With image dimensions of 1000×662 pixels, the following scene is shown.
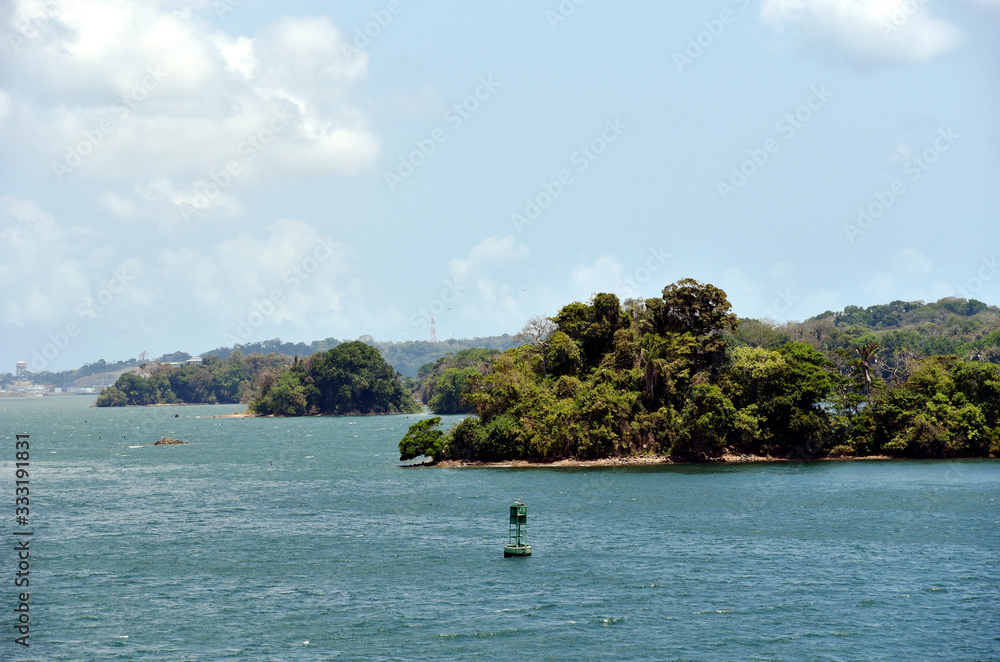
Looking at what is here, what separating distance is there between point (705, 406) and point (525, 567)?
1703 inches

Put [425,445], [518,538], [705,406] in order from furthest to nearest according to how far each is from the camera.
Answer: [425,445] → [705,406] → [518,538]

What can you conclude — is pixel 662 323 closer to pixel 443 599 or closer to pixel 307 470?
pixel 307 470

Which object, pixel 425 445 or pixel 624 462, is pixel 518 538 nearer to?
pixel 624 462

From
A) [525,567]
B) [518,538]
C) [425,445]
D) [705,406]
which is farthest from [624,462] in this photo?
[525,567]

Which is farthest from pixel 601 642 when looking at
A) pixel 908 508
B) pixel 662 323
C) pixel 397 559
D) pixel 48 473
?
pixel 48 473

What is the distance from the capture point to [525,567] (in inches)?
1672

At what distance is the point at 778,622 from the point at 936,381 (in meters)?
59.0

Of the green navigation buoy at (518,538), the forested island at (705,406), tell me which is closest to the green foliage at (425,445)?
the forested island at (705,406)

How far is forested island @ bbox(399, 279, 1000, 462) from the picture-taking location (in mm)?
82062

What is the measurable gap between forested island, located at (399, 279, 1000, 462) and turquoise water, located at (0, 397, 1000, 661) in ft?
22.2

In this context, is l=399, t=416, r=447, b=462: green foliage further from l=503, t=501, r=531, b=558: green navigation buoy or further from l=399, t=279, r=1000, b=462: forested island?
l=503, t=501, r=531, b=558: green navigation buoy

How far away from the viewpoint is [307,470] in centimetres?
8419

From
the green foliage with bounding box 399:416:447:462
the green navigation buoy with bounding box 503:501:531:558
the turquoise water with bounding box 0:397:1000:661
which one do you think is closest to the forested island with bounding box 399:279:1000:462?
the green foliage with bounding box 399:416:447:462

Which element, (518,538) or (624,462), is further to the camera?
(624,462)
